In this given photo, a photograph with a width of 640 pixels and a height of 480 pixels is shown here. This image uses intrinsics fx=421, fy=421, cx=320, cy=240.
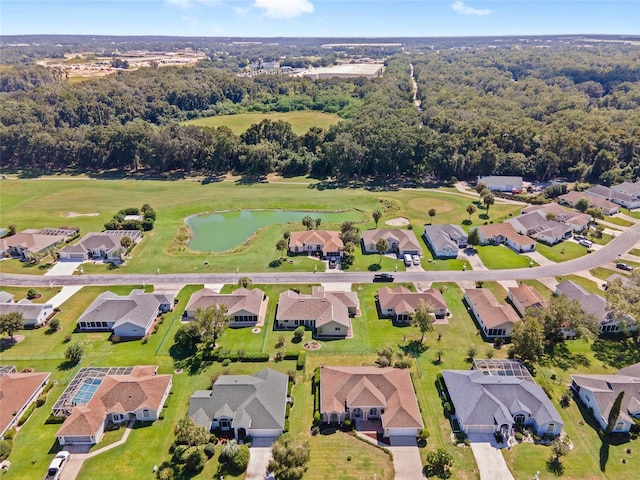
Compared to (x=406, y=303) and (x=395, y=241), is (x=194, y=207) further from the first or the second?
(x=406, y=303)

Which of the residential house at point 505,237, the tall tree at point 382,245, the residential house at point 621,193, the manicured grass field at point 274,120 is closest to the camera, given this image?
the tall tree at point 382,245

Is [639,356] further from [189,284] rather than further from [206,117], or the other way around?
[206,117]

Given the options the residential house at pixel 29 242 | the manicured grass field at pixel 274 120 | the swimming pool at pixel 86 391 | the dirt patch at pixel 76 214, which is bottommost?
the swimming pool at pixel 86 391

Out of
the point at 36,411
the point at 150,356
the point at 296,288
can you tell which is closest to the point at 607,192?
the point at 296,288

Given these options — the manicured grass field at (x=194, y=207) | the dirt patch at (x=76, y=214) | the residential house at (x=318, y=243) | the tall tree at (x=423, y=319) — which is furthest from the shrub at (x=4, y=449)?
the dirt patch at (x=76, y=214)

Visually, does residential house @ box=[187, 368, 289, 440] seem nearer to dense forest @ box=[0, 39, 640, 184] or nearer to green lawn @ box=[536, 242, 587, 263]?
green lawn @ box=[536, 242, 587, 263]

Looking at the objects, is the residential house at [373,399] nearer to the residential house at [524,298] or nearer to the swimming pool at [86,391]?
the residential house at [524,298]
